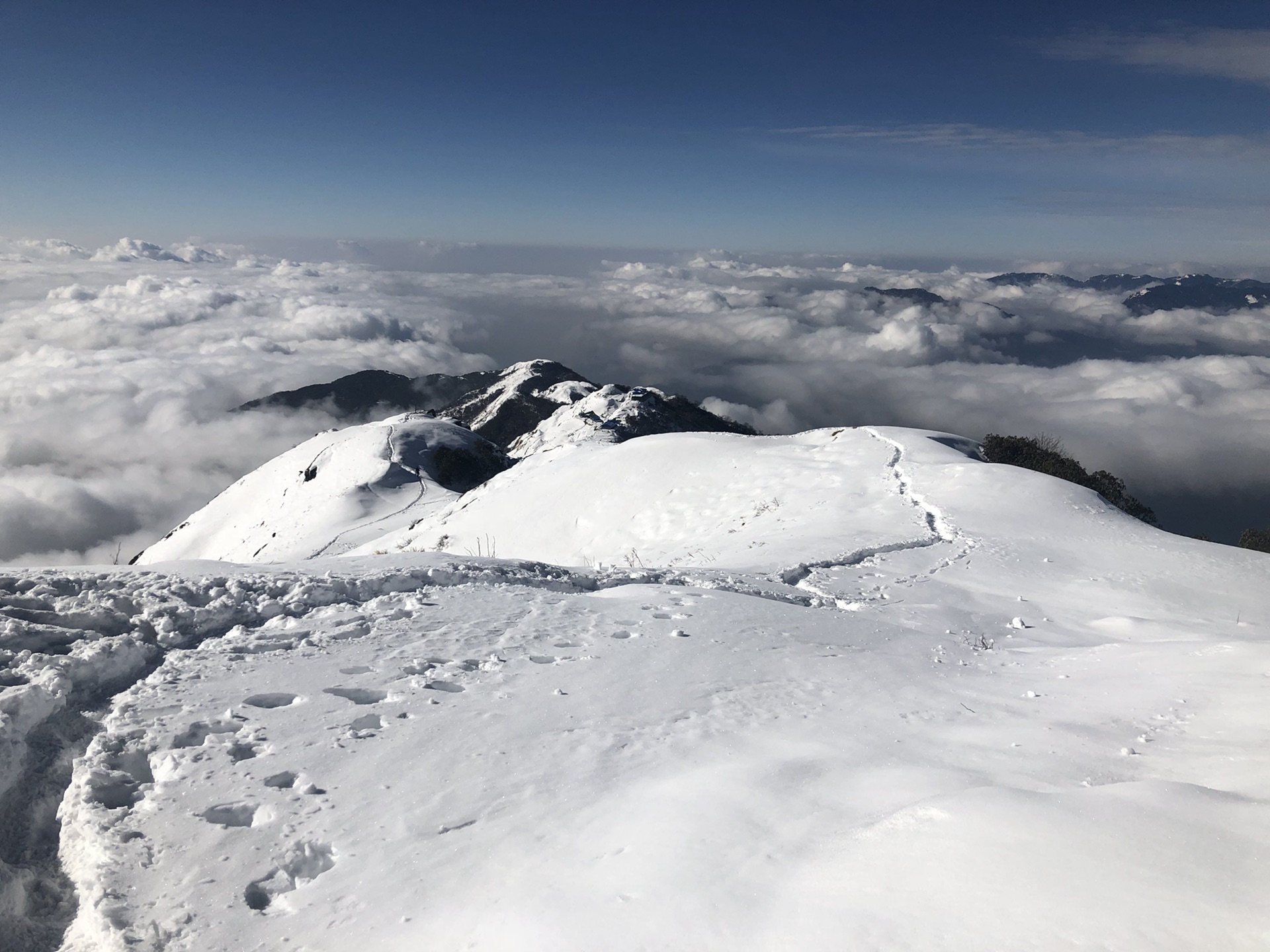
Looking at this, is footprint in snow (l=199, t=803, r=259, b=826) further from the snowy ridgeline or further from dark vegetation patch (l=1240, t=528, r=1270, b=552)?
dark vegetation patch (l=1240, t=528, r=1270, b=552)

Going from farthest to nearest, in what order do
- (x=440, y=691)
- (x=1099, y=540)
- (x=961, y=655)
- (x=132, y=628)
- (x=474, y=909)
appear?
(x=1099, y=540)
(x=961, y=655)
(x=132, y=628)
(x=440, y=691)
(x=474, y=909)

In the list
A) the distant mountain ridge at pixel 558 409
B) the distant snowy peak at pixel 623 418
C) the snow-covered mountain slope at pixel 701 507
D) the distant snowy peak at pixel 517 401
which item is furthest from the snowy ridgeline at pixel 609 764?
the distant snowy peak at pixel 517 401

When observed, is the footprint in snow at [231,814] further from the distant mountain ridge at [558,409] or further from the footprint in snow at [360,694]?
the distant mountain ridge at [558,409]

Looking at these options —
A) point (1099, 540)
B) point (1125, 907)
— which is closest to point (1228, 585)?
point (1099, 540)

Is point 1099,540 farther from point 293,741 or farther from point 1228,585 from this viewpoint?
point 293,741

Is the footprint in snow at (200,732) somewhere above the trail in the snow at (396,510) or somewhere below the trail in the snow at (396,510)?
above

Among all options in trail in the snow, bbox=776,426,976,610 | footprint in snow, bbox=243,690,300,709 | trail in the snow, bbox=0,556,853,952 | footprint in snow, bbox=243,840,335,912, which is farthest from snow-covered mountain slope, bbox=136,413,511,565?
footprint in snow, bbox=243,840,335,912
